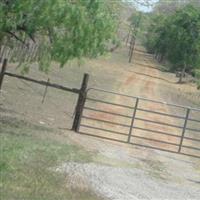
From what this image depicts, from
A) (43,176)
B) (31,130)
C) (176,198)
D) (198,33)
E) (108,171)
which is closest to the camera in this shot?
(43,176)

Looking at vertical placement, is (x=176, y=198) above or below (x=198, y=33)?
below

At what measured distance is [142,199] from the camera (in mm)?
11719

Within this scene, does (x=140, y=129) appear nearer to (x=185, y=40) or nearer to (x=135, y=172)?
(x=135, y=172)

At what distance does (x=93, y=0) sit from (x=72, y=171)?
4503mm

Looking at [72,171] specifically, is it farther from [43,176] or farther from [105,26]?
[105,26]

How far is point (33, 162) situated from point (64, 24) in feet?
13.4

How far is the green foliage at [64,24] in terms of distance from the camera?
15016 millimetres

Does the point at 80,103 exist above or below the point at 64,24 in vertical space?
below

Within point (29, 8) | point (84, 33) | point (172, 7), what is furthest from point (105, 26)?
point (172, 7)

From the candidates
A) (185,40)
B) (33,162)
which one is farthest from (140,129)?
(185,40)

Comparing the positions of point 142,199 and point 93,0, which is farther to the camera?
point 93,0

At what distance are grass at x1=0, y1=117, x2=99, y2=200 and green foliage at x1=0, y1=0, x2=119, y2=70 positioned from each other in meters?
1.88

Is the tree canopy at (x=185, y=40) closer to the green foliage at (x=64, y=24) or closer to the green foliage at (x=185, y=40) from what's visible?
the green foliage at (x=185, y=40)

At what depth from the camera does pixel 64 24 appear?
50.8 feet
